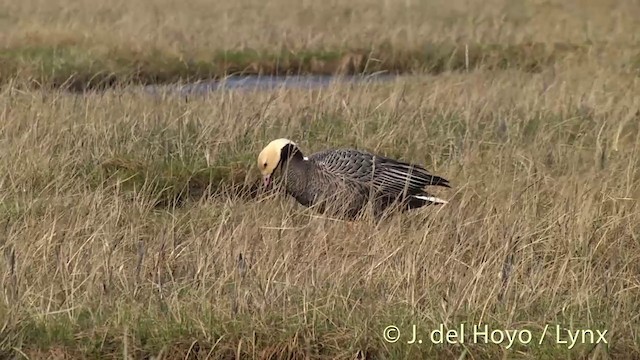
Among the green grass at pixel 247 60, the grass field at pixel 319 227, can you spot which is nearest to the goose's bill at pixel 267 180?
the grass field at pixel 319 227

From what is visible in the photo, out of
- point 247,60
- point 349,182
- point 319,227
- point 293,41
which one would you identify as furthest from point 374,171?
point 293,41

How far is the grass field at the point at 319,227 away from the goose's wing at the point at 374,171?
19 cm

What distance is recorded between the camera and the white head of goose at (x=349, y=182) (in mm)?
5762

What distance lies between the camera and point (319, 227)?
210 inches

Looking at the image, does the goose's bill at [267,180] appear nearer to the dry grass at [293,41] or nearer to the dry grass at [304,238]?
the dry grass at [304,238]

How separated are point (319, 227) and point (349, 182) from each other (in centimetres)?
54

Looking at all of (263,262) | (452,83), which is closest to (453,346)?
(263,262)

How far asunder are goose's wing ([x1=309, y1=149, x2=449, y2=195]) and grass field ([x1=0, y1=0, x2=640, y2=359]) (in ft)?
0.61

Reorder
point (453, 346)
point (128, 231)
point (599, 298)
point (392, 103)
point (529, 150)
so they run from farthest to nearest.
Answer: point (392, 103) < point (529, 150) < point (128, 231) < point (599, 298) < point (453, 346)

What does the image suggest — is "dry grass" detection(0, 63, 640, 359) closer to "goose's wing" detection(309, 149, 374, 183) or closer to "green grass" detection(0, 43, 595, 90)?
"goose's wing" detection(309, 149, 374, 183)

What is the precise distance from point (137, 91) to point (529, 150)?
3456 millimetres

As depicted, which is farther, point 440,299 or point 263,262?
point 263,262

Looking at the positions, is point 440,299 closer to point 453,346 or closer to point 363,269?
point 453,346

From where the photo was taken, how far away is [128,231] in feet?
17.5
